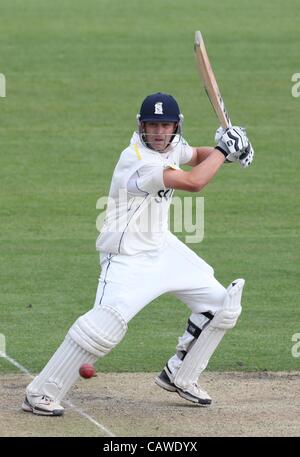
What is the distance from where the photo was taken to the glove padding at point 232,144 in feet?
24.7

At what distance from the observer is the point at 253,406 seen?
790cm

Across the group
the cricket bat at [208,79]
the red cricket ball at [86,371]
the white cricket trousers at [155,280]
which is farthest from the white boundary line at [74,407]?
the cricket bat at [208,79]

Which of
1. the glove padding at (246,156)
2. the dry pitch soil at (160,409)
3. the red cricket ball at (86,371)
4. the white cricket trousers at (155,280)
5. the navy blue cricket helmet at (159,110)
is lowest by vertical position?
the dry pitch soil at (160,409)

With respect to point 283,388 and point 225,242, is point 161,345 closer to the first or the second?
point 283,388

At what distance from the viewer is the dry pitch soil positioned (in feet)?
24.0

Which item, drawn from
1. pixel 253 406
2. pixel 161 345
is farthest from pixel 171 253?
pixel 161 345

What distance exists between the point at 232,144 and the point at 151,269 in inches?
36.5

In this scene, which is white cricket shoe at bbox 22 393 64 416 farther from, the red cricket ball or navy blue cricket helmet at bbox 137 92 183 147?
navy blue cricket helmet at bbox 137 92 183 147

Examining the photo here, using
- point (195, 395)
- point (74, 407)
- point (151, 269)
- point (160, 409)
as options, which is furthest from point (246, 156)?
point (74, 407)

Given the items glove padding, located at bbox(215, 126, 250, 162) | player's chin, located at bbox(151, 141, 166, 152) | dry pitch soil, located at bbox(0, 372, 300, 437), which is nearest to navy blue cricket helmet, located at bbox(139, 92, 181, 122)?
player's chin, located at bbox(151, 141, 166, 152)

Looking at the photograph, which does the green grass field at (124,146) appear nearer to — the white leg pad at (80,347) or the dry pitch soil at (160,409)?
the dry pitch soil at (160,409)

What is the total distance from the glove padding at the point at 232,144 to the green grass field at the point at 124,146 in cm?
198

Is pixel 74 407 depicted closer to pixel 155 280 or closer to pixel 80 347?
pixel 80 347
